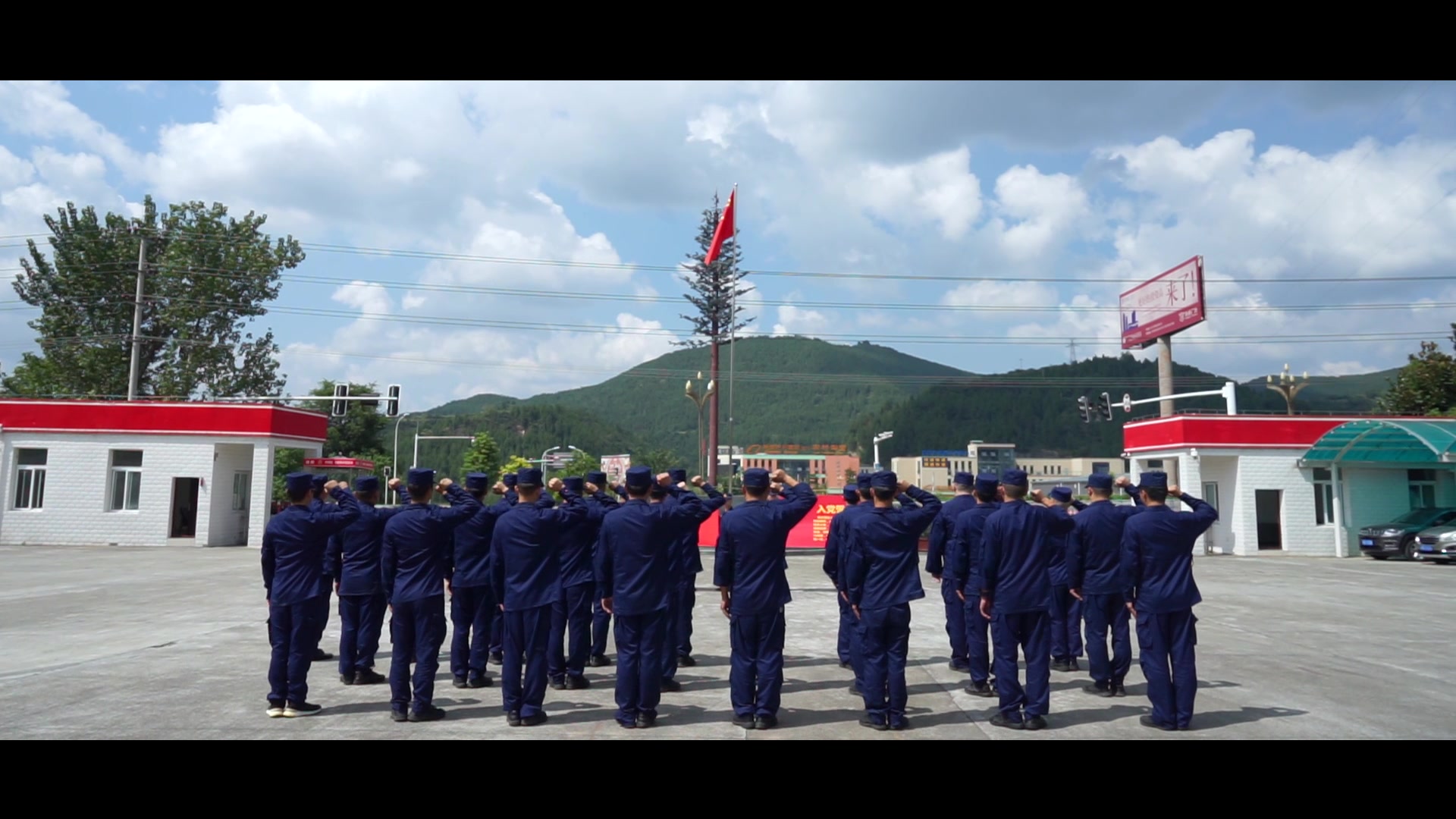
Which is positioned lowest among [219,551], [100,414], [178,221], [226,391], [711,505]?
[219,551]

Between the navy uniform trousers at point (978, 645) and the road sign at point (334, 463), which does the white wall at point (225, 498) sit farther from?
the navy uniform trousers at point (978, 645)

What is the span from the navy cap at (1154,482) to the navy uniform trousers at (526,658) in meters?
4.74

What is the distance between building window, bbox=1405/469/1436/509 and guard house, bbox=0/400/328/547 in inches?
1377

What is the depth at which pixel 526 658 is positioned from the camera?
631 cm

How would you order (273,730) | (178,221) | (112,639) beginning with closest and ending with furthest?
(273,730) < (112,639) < (178,221)

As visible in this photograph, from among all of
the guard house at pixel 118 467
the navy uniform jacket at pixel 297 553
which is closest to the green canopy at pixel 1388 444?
the navy uniform jacket at pixel 297 553

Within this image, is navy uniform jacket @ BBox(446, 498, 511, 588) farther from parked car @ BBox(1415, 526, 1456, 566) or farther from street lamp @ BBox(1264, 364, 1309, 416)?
street lamp @ BBox(1264, 364, 1309, 416)

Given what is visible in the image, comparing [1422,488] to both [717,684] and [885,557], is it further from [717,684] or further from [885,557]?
[885,557]

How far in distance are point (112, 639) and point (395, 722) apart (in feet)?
19.1

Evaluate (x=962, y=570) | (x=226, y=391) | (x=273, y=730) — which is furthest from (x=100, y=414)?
(x=962, y=570)

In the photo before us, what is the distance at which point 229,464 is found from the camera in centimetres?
2706

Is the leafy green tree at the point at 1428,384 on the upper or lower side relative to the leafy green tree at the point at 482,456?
upper

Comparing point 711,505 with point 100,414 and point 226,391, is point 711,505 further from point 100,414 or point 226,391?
point 226,391

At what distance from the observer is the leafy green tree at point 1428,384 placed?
3562 cm
